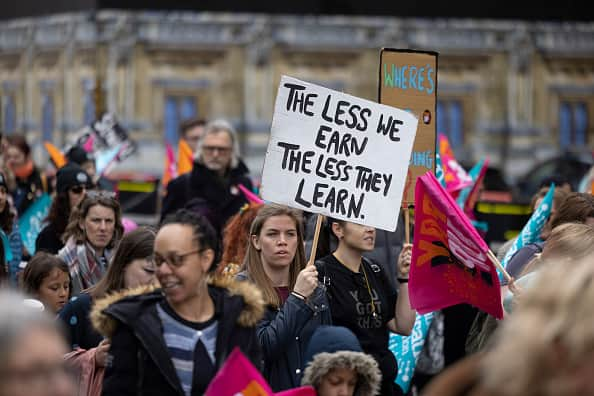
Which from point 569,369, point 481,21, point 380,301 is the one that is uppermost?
point 481,21

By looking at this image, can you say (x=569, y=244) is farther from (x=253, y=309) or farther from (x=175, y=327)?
(x=175, y=327)

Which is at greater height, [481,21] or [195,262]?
[481,21]

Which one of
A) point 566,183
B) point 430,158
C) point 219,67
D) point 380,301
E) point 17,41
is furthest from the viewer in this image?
point 17,41

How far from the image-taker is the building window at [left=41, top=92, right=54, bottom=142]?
94.6 feet

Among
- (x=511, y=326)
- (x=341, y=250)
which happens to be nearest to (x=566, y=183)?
(x=341, y=250)

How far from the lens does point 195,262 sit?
16.3 ft

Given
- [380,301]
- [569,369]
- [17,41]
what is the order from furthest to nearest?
[17,41], [380,301], [569,369]

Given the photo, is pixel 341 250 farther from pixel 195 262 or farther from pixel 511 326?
pixel 511 326

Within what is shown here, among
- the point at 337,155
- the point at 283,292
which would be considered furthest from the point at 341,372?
the point at 337,155

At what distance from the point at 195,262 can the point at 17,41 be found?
84.8 ft

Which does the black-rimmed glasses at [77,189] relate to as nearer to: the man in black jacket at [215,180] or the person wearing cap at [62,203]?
the person wearing cap at [62,203]

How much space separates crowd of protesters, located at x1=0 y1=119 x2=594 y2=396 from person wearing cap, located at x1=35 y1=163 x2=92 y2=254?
0.06ft

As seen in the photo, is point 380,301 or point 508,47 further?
point 508,47

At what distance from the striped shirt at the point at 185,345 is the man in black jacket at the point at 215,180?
19.3 ft
